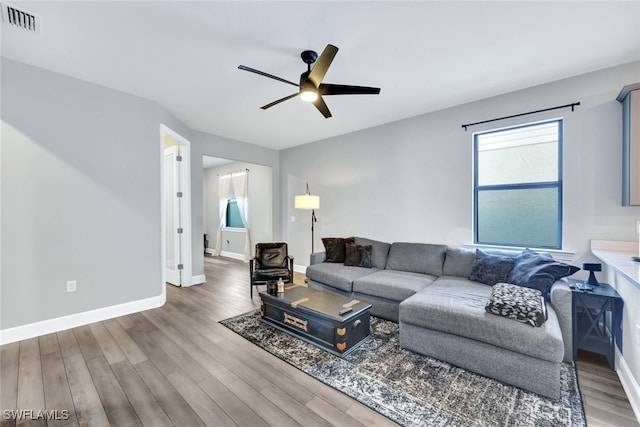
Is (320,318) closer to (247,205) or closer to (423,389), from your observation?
(423,389)

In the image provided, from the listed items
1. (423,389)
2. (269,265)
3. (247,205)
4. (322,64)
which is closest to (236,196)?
(247,205)

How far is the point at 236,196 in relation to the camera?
7.32 meters

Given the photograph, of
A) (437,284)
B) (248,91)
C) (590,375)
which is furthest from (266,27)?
(590,375)

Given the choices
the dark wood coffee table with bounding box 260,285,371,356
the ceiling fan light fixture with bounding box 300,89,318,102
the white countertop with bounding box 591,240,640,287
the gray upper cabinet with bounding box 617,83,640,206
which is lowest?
the dark wood coffee table with bounding box 260,285,371,356

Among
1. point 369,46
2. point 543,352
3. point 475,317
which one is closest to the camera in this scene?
point 543,352

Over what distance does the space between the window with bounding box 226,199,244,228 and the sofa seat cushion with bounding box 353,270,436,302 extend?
5.05 metres

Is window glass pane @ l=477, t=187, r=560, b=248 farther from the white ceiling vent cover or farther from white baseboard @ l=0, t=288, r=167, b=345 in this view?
the white ceiling vent cover

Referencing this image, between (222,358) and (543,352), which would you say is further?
(222,358)

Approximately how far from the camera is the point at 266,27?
211 centimetres

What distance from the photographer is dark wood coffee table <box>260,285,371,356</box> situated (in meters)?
2.40

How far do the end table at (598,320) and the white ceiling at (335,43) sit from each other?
224cm

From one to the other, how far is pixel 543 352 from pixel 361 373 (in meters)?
1.32

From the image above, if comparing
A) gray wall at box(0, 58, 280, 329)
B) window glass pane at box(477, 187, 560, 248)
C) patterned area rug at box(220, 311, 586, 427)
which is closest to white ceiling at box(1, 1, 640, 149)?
gray wall at box(0, 58, 280, 329)

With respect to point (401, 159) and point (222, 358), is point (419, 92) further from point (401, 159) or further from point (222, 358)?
point (222, 358)
